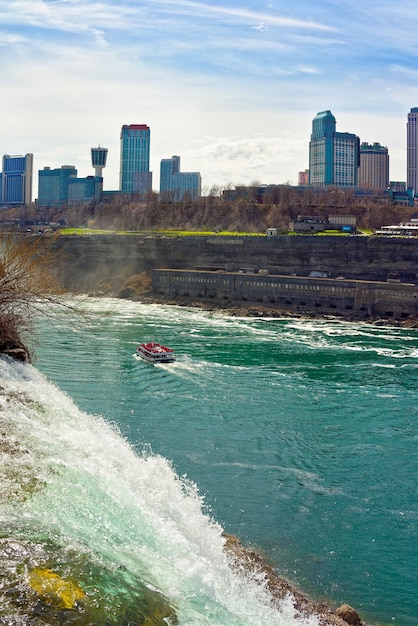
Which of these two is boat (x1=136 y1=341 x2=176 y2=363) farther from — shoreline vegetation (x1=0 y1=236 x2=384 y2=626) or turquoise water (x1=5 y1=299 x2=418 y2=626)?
shoreline vegetation (x1=0 y1=236 x2=384 y2=626)

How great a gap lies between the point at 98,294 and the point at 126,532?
7065 centimetres

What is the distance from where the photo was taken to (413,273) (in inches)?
2778

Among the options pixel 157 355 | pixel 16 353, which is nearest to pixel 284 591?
pixel 16 353

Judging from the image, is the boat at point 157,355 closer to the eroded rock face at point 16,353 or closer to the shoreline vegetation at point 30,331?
the shoreline vegetation at point 30,331

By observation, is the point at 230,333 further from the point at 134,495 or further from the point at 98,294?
the point at 134,495

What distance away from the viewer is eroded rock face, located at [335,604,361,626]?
1434cm

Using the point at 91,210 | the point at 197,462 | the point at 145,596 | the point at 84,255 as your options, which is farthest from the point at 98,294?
the point at 91,210

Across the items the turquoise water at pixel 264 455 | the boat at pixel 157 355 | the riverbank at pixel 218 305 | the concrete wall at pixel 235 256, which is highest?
the concrete wall at pixel 235 256

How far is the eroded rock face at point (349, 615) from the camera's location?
1434cm

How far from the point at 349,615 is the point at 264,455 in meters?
10.6

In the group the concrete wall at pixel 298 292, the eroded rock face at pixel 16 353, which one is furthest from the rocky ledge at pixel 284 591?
the concrete wall at pixel 298 292

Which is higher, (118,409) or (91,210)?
(91,210)

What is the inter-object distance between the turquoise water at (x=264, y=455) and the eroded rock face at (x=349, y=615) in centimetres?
93

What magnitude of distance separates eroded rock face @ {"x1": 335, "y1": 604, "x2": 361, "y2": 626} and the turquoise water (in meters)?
0.93
